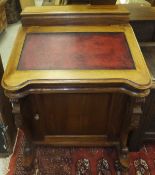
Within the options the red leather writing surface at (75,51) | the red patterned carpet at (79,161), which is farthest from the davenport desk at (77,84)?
the red patterned carpet at (79,161)

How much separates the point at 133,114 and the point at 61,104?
357 mm

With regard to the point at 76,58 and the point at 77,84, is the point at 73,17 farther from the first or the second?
the point at 77,84

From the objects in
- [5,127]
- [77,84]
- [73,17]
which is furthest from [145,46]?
[5,127]

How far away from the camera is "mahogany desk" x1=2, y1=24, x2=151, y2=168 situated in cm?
82

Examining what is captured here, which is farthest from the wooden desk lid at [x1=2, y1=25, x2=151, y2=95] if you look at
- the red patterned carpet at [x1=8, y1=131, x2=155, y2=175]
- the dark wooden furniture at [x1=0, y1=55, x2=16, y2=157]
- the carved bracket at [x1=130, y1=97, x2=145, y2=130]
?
the red patterned carpet at [x1=8, y1=131, x2=155, y2=175]

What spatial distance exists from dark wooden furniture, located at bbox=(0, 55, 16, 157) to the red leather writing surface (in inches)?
15.0

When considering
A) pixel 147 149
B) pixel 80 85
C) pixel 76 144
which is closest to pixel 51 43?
pixel 80 85

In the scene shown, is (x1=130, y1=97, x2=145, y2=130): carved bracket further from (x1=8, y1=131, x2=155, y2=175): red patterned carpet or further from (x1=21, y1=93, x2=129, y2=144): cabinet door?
(x1=8, y1=131, x2=155, y2=175): red patterned carpet

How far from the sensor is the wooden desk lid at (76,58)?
2.65 feet

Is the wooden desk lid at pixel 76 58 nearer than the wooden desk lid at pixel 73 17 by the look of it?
Yes

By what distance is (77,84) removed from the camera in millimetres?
815

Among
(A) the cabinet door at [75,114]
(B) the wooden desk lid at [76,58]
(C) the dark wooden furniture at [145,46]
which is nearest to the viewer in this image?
(B) the wooden desk lid at [76,58]

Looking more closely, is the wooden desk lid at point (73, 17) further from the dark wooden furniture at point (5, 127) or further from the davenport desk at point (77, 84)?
the dark wooden furniture at point (5, 127)

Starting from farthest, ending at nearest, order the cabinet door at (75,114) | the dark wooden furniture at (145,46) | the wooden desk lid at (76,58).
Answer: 1. the dark wooden furniture at (145,46)
2. the cabinet door at (75,114)
3. the wooden desk lid at (76,58)
